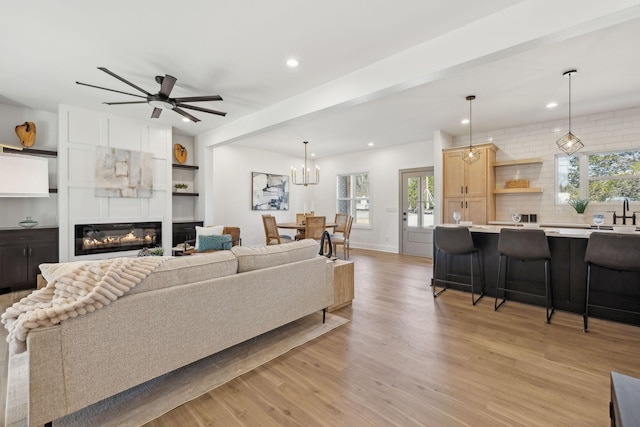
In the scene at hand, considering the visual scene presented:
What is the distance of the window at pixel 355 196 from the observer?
773cm

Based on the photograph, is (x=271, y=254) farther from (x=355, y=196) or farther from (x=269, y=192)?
(x=355, y=196)

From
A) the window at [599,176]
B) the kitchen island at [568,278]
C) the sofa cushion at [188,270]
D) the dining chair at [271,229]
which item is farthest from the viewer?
the dining chair at [271,229]

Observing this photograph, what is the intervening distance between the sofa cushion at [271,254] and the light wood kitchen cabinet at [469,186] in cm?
376

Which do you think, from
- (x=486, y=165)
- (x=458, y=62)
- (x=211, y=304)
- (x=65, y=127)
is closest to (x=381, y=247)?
(x=486, y=165)

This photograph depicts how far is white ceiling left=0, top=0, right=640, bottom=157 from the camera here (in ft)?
7.20

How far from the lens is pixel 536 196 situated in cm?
519

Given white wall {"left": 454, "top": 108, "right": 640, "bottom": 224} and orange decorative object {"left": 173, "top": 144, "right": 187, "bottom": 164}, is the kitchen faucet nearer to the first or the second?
white wall {"left": 454, "top": 108, "right": 640, "bottom": 224}

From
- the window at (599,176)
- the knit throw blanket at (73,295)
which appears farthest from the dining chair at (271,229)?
the window at (599,176)

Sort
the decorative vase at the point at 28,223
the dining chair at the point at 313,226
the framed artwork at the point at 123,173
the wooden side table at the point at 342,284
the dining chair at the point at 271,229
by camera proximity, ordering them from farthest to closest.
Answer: the dining chair at the point at 271,229 < the dining chair at the point at 313,226 < the framed artwork at the point at 123,173 < the decorative vase at the point at 28,223 < the wooden side table at the point at 342,284

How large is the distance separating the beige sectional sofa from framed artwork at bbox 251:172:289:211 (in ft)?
15.4

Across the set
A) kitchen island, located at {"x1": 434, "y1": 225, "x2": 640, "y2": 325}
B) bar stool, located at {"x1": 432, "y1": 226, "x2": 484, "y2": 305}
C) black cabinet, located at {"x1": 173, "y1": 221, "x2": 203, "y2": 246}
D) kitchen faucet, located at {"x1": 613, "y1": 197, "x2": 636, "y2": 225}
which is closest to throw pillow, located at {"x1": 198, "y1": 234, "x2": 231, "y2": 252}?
black cabinet, located at {"x1": 173, "y1": 221, "x2": 203, "y2": 246}

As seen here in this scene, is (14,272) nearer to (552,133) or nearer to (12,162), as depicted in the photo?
(12,162)

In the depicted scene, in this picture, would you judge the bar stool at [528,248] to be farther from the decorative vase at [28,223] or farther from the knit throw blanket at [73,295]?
the decorative vase at [28,223]

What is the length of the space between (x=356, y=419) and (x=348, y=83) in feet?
10.4
